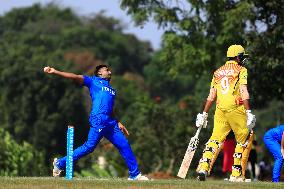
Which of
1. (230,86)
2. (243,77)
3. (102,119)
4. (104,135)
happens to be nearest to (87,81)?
(102,119)

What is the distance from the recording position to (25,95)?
90625 mm

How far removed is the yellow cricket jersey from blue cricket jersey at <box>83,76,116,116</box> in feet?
6.13

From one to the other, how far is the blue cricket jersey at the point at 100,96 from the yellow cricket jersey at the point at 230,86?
1867 mm

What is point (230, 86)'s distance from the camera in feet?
62.4

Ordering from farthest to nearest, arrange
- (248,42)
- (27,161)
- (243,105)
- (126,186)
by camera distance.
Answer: (27,161) < (248,42) < (243,105) < (126,186)

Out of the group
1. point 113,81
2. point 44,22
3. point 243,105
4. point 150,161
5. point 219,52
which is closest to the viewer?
point 243,105

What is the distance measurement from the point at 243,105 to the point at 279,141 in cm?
353

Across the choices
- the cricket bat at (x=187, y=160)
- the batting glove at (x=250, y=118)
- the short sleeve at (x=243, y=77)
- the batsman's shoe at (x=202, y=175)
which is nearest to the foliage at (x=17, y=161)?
the cricket bat at (x=187, y=160)

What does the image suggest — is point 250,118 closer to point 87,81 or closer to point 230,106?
Answer: point 230,106

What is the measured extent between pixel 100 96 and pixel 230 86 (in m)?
2.22

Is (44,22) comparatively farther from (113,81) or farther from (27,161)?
(27,161)

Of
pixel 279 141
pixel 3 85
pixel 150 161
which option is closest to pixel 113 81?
pixel 3 85

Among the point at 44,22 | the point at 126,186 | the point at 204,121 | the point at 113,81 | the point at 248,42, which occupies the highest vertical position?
the point at 44,22

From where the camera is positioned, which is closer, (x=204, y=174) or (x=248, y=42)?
(x=204, y=174)
